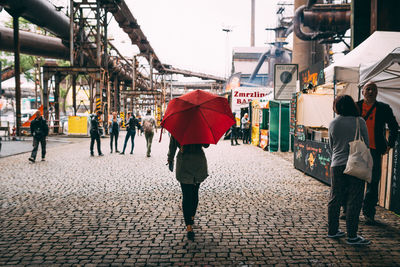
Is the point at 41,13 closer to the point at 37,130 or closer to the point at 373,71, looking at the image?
the point at 37,130

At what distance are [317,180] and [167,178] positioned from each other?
12.0 ft

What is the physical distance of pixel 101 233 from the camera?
14.2 ft

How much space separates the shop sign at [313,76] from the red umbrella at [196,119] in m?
4.65

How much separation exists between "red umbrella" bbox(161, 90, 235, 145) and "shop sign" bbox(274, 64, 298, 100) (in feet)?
29.7

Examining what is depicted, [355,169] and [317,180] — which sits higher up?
[355,169]

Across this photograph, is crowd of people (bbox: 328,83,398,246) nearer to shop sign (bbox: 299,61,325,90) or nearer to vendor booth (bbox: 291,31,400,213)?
vendor booth (bbox: 291,31,400,213)

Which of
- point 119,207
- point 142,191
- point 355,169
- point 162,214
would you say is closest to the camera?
point 355,169

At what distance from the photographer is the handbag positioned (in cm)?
374

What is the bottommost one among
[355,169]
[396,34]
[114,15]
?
[355,169]

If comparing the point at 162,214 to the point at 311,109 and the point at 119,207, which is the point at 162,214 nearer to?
the point at 119,207

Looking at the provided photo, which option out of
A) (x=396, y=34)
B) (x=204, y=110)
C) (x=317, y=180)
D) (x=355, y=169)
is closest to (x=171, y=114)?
(x=204, y=110)

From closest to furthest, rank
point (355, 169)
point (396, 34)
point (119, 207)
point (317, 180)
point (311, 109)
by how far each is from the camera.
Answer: point (355, 169) → point (119, 207) → point (396, 34) → point (317, 180) → point (311, 109)

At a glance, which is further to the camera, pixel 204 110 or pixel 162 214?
pixel 162 214

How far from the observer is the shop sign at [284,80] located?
1260 centimetres
